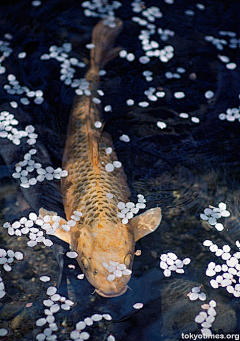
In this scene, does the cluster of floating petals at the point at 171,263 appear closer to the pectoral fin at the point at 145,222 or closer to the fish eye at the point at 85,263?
the pectoral fin at the point at 145,222

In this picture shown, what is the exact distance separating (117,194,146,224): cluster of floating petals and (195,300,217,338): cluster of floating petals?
4.28 ft

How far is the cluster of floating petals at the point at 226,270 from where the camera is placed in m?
4.58

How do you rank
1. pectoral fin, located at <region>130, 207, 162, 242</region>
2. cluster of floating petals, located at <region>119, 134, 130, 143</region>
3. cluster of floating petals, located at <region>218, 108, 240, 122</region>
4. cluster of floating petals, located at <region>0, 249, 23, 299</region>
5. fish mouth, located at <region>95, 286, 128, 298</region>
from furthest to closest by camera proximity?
1. cluster of floating petals, located at <region>218, 108, 240, 122</region>
2. cluster of floating petals, located at <region>119, 134, 130, 143</region>
3. pectoral fin, located at <region>130, 207, 162, 242</region>
4. cluster of floating petals, located at <region>0, 249, 23, 299</region>
5. fish mouth, located at <region>95, 286, 128, 298</region>

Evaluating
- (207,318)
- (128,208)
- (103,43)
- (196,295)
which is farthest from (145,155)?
(207,318)

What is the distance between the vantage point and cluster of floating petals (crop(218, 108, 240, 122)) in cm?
604

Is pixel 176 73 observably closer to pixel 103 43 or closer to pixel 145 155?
pixel 103 43

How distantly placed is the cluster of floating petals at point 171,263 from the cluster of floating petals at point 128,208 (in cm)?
61

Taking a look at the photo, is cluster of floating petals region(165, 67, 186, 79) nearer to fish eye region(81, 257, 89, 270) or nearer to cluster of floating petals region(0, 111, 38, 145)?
cluster of floating petals region(0, 111, 38, 145)

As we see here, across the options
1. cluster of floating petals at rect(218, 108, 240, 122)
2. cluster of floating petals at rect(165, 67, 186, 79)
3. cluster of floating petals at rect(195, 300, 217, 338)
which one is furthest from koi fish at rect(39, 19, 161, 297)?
cluster of floating petals at rect(218, 108, 240, 122)

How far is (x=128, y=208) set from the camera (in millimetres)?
4934

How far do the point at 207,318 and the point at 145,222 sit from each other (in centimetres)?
129

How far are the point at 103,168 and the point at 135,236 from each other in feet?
3.09

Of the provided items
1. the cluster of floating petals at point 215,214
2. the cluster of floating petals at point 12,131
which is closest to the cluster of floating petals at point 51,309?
the cluster of floating petals at point 215,214

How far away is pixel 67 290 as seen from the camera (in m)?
4.53
